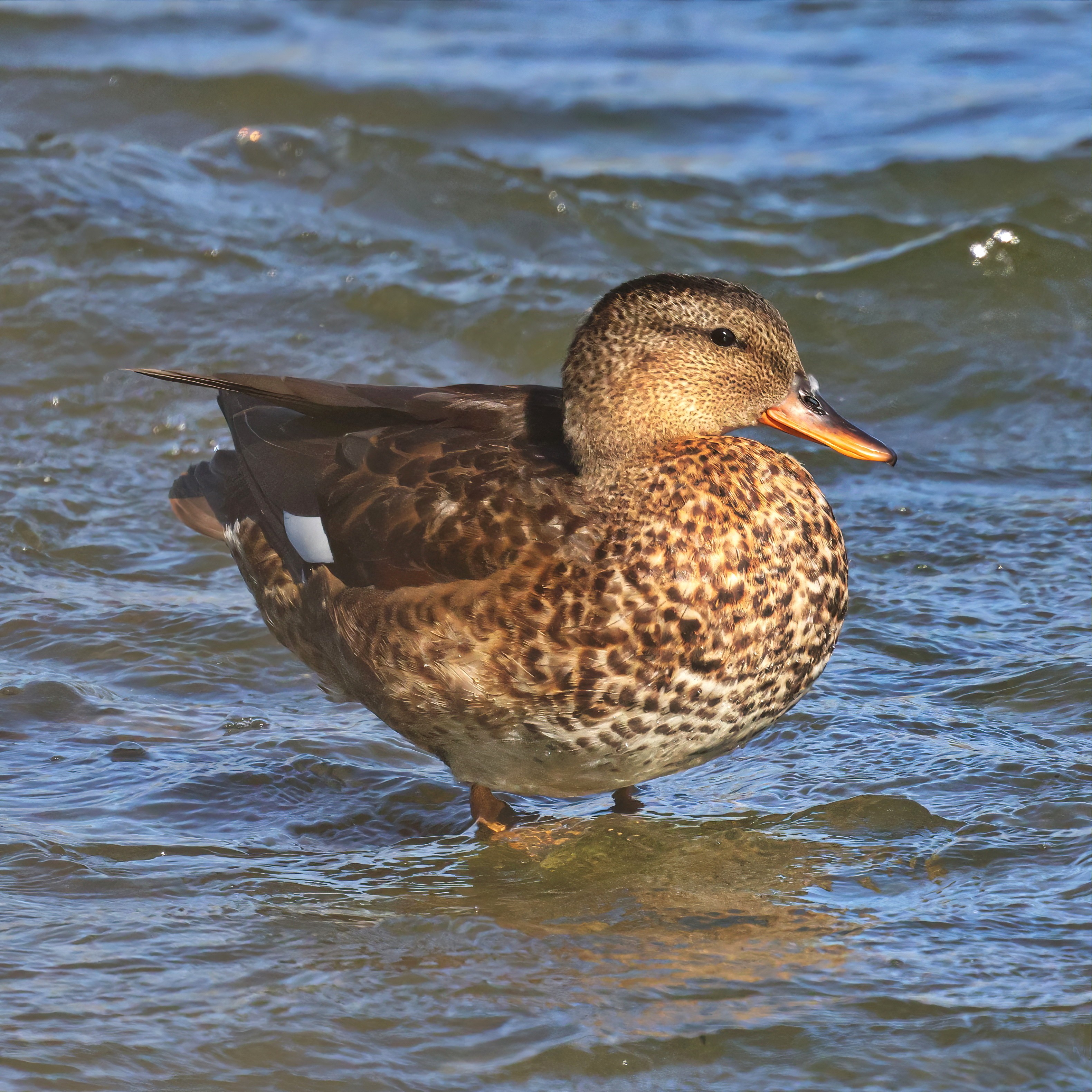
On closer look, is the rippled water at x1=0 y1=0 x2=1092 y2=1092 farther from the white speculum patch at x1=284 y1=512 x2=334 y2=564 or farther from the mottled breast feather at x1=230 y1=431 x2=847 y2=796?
the white speculum patch at x1=284 y1=512 x2=334 y2=564

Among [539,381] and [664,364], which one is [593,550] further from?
[539,381]

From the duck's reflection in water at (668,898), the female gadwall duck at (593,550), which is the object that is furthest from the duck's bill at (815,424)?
the duck's reflection in water at (668,898)

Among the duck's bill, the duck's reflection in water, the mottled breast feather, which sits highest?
the duck's bill

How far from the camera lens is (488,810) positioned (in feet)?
15.2

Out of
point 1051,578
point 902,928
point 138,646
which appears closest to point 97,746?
point 138,646

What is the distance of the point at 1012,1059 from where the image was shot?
3.27m

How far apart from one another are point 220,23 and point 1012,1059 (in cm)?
1131

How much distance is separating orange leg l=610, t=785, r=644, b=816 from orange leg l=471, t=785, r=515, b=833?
0.32m

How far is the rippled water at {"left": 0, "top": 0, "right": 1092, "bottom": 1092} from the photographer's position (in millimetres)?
3541

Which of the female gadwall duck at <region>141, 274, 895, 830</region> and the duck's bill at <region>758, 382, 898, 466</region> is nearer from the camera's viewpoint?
the female gadwall duck at <region>141, 274, 895, 830</region>

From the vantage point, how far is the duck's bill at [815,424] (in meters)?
4.46

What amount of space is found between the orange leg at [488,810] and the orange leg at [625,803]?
0.32 m

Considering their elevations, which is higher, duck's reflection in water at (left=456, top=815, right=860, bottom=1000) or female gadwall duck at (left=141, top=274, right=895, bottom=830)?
female gadwall duck at (left=141, top=274, right=895, bottom=830)

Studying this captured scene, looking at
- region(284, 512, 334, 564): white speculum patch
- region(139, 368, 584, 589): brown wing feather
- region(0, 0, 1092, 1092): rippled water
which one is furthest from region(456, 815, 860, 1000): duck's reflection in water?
region(284, 512, 334, 564): white speculum patch
